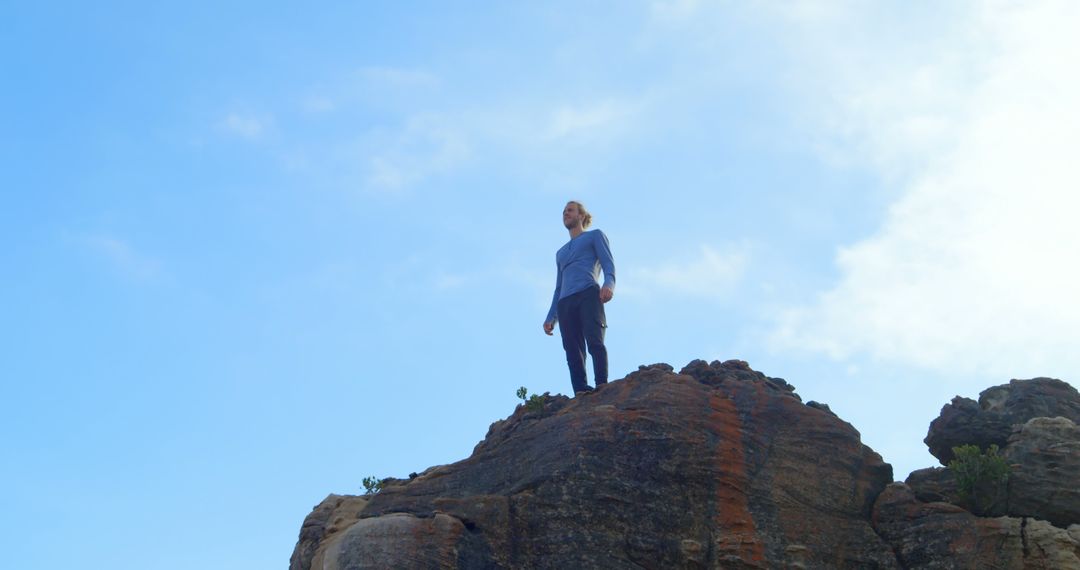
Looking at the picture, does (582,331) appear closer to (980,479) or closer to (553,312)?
(553,312)

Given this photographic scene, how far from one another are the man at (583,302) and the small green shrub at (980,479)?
5729 mm

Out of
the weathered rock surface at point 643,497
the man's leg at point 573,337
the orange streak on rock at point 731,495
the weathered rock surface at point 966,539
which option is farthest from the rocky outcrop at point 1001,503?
the man's leg at point 573,337

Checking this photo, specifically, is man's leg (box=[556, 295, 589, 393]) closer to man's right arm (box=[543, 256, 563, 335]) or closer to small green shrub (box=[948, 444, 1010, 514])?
man's right arm (box=[543, 256, 563, 335])

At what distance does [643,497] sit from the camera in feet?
47.4

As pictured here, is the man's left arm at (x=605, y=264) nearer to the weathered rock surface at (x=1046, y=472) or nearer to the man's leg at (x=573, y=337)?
the man's leg at (x=573, y=337)

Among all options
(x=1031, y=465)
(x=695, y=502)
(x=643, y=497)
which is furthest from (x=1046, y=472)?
(x=643, y=497)

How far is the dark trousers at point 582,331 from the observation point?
716 inches

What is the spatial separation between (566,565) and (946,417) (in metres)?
6.35

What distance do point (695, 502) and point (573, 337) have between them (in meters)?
4.74

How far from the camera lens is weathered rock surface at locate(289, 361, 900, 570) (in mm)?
13812

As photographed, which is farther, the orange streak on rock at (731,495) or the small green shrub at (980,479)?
the small green shrub at (980,479)

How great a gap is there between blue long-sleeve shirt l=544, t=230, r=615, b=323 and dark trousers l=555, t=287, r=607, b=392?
0.15m

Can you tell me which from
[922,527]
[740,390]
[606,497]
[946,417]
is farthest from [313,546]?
[946,417]

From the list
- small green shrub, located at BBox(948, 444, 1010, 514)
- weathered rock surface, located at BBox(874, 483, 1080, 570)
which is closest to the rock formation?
weathered rock surface, located at BBox(874, 483, 1080, 570)
